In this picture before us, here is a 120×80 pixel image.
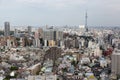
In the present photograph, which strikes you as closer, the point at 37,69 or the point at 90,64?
the point at 37,69

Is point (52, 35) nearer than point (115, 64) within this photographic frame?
No

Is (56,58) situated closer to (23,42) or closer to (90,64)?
(90,64)

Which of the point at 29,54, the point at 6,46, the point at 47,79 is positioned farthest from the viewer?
the point at 6,46

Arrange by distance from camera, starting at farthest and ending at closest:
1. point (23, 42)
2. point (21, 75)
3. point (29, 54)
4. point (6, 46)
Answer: point (23, 42) → point (6, 46) → point (29, 54) → point (21, 75)

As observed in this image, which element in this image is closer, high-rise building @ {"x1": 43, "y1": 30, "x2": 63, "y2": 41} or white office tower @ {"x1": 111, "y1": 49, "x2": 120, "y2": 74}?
white office tower @ {"x1": 111, "y1": 49, "x2": 120, "y2": 74}

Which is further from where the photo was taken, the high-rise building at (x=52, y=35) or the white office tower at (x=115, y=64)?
the high-rise building at (x=52, y=35)

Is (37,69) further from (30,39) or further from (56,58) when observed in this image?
(30,39)

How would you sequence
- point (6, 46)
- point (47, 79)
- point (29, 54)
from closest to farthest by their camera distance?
point (47, 79), point (29, 54), point (6, 46)

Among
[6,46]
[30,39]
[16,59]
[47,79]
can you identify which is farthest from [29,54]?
[47,79]

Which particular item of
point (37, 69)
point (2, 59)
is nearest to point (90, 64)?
point (37, 69)
